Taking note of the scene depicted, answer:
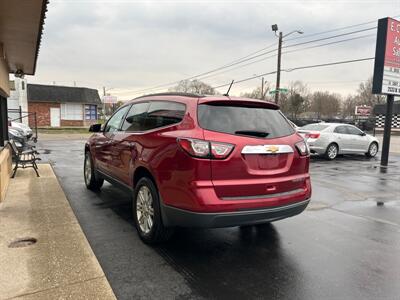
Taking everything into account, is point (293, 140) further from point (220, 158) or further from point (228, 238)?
point (228, 238)

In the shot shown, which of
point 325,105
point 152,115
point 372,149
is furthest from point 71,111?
point 325,105

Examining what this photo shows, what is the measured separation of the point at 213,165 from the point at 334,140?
38.3 ft

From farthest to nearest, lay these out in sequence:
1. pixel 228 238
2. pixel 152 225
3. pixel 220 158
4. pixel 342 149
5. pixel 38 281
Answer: pixel 342 149
pixel 228 238
pixel 152 225
pixel 220 158
pixel 38 281

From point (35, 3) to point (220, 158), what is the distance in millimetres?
3460

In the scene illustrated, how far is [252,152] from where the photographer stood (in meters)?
3.69

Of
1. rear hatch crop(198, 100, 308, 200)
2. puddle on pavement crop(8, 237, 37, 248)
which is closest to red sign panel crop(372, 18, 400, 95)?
rear hatch crop(198, 100, 308, 200)

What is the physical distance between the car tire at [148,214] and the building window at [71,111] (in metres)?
37.4

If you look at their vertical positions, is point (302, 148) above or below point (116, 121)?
below

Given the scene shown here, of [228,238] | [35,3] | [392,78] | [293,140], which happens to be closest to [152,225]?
[228,238]

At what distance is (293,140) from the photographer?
4.16 metres

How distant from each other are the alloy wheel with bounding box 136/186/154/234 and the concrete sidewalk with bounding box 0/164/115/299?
0.70 m

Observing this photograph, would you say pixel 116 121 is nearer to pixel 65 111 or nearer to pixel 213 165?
pixel 213 165

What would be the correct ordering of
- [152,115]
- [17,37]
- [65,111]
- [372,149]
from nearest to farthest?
[152,115] < [17,37] < [372,149] < [65,111]

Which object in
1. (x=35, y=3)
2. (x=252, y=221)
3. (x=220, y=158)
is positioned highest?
(x=35, y=3)
